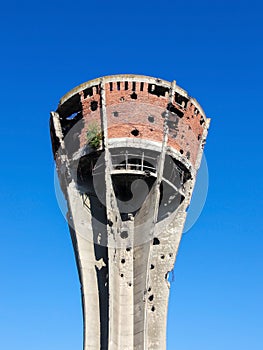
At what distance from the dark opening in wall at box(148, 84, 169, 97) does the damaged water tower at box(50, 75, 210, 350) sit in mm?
32

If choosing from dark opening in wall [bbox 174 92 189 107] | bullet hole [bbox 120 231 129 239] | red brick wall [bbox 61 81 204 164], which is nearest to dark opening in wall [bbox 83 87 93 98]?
red brick wall [bbox 61 81 204 164]

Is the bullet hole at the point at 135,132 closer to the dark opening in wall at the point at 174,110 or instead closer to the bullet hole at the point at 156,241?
the dark opening in wall at the point at 174,110

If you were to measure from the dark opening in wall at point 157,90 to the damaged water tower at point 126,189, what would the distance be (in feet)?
0.10

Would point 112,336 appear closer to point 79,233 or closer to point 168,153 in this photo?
point 79,233

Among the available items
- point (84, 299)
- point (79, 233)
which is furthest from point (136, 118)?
point (84, 299)

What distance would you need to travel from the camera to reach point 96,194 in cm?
1892

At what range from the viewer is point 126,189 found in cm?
1873

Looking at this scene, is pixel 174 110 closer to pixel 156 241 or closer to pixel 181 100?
pixel 181 100

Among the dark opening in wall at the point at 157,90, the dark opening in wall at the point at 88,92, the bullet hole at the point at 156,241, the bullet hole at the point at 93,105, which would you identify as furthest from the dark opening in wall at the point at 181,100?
the bullet hole at the point at 156,241

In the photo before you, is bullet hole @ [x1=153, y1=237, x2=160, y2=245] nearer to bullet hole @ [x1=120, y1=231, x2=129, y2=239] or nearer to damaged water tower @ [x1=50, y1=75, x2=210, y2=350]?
damaged water tower @ [x1=50, y1=75, x2=210, y2=350]

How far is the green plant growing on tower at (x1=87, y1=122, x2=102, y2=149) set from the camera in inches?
707

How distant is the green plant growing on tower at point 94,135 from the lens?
59.0 feet

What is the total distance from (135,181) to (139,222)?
51.8 inches

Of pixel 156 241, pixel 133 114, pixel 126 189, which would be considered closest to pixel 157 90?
pixel 133 114
